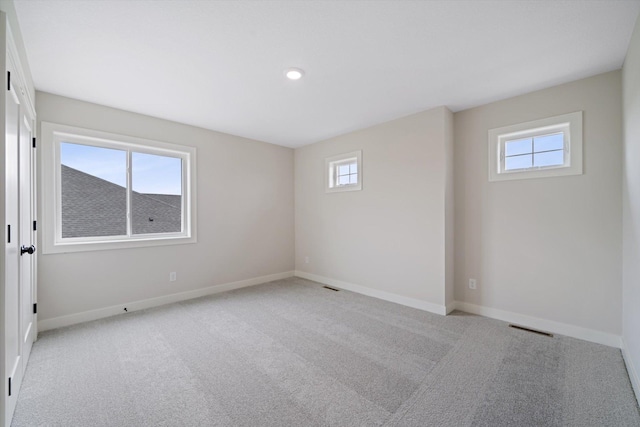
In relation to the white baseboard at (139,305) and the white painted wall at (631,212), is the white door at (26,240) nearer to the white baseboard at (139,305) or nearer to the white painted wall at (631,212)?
the white baseboard at (139,305)

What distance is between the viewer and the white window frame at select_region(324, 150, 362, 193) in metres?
4.29

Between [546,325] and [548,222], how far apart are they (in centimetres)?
108

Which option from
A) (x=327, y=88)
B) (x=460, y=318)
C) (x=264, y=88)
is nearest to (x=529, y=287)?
(x=460, y=318)

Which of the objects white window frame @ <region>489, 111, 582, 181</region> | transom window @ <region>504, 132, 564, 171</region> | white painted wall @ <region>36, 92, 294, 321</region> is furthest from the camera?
white painted wall @ <region>36, 92, 294, 321</region>

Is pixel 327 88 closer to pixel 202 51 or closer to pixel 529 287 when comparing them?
pixel 202 51

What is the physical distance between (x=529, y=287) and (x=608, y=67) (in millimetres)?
2229

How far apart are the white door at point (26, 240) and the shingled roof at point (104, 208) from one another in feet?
1.42

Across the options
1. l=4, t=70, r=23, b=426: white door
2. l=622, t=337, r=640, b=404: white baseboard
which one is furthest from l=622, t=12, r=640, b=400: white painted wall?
l=4, t=70, r=23, b=426: white door

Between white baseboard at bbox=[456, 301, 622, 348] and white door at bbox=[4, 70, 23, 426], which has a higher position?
white door at bbox=[4, 70, 23, 426]

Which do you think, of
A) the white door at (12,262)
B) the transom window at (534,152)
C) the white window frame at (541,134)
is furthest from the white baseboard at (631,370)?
the white door at (12,262)

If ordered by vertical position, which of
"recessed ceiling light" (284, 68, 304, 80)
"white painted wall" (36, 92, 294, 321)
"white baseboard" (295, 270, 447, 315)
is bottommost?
"white baseboard" (295, 270, 447, 315)

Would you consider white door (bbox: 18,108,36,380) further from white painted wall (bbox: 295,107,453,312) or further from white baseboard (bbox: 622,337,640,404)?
white baseboard (bbox: 622,337,640,404)

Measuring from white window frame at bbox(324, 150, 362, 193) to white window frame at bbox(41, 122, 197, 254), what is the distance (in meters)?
2.14

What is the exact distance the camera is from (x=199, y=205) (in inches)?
161
